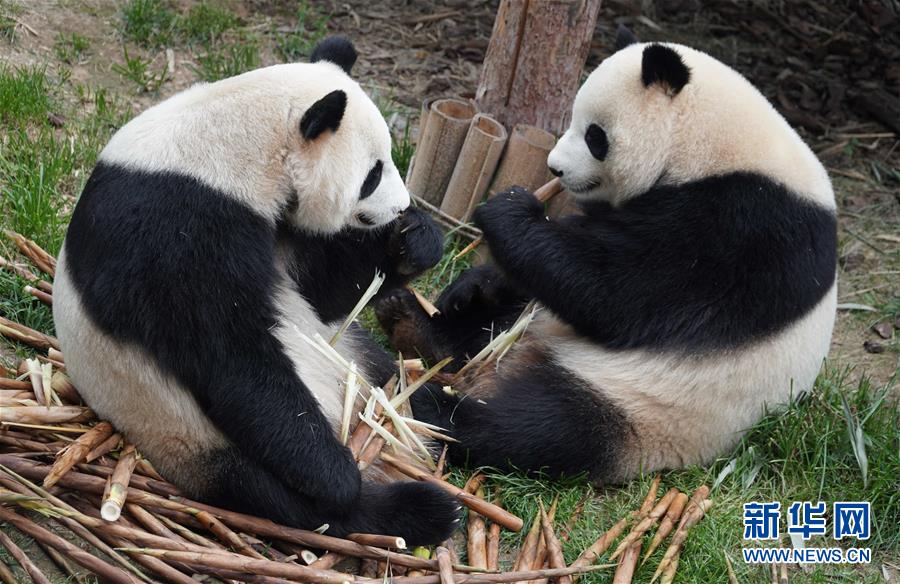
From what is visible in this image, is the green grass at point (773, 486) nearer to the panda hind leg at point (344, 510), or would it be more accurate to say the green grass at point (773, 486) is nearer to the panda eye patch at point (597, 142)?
the panda hind leg at point (344, 510)

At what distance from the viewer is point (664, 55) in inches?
167

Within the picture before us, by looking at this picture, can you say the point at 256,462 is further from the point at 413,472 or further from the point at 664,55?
the point at 664,55

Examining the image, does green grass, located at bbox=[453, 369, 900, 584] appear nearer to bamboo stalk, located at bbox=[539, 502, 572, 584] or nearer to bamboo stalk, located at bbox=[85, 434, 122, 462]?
bamboo stalk, located at bbox=[539, 502, 572, 584]

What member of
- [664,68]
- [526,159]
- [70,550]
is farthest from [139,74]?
[70,550]

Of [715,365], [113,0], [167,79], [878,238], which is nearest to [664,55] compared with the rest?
[715,365]

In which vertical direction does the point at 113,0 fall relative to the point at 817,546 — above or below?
above

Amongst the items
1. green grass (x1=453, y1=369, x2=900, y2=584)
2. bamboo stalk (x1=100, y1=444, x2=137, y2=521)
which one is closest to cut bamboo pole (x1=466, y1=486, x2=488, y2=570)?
green grass (x1=453, y1=369, x2=900, y2=584)

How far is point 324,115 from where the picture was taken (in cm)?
342

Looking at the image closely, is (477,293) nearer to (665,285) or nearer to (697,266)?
(665,285)

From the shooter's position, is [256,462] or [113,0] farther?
[113,0]

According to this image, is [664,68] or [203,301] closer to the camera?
[203,301]

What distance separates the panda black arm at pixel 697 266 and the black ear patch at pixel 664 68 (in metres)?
0.47

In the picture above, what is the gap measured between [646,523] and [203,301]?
6.67 ft

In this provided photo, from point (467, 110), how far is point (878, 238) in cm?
300
